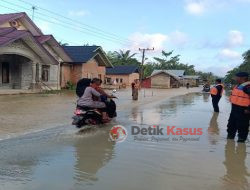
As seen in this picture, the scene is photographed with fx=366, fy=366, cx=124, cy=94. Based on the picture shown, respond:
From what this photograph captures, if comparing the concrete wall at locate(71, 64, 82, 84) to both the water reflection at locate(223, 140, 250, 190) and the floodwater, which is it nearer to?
the floodwater

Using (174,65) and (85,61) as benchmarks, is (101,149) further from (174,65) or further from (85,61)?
(174,65)

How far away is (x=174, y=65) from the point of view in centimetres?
8662

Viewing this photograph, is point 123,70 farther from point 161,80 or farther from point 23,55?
point 23,55

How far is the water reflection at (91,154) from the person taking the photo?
214 inches

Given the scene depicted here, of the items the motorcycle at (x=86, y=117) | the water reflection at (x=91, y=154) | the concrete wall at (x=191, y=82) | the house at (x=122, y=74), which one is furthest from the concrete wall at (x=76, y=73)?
the concrete wall at (x=191, y=82)

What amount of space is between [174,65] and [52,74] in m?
55.8

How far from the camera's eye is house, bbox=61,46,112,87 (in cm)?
3859

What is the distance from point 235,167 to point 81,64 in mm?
34096

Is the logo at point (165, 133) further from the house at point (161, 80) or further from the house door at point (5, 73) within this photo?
the house at point (161, 80)

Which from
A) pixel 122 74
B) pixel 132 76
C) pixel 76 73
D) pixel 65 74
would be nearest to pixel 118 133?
pixel 65 74

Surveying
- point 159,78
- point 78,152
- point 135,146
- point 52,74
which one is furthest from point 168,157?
point 159,78

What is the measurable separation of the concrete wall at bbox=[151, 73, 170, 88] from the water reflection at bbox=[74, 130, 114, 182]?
187ft

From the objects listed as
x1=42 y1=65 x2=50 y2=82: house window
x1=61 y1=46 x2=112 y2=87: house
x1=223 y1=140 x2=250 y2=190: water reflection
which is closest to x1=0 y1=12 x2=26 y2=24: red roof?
x1=42 y1=65 x2=50 y2=82: house window

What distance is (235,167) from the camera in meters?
6.01
